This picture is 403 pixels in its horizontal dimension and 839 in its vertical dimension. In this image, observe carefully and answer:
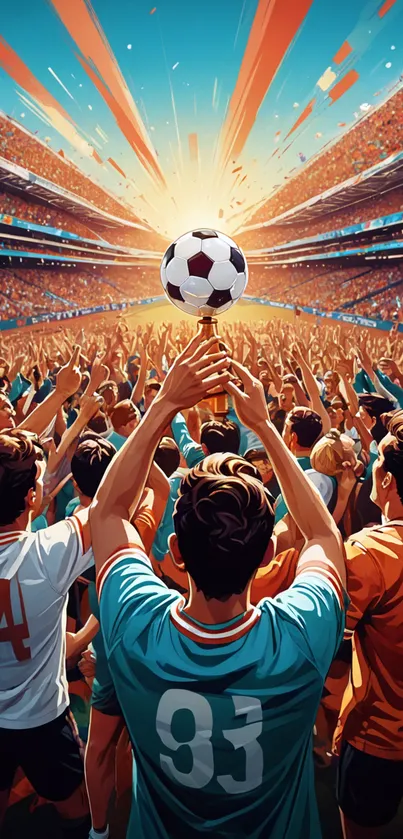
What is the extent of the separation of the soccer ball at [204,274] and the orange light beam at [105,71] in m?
19.7

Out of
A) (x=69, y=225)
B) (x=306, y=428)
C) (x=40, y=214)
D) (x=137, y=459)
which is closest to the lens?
(x=137, y=459)

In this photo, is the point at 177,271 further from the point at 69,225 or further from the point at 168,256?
the point at 69,225

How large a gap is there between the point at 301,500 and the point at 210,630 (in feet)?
1.28

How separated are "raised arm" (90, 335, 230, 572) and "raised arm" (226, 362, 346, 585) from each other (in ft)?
0.44

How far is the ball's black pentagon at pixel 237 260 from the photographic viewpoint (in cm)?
271

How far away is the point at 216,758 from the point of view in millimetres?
1028

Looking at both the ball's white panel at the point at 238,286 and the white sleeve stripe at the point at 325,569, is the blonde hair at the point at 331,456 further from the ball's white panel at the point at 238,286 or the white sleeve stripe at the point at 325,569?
the white sleeve stripe at the point at 325,569

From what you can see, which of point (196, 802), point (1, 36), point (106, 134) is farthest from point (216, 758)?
point (106, 134)

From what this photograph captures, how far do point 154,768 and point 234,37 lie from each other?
24070mm

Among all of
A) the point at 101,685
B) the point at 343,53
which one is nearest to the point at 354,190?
the point at 343,53

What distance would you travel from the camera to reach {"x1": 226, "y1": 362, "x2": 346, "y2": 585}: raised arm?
4.00ft

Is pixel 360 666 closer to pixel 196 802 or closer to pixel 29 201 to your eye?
pixel 196 802

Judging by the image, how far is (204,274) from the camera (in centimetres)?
264

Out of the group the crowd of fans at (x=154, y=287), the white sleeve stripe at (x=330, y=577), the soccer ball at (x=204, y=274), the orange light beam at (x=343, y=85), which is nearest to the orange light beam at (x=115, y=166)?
the crowd of fans at (x=154, y=287)
